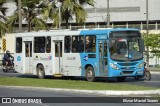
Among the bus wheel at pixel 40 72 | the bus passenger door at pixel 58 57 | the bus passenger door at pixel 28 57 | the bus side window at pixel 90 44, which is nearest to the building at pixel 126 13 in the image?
the bus passenger door at pixel 28 57

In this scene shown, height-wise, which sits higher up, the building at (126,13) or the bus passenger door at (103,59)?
the building at (126,13)

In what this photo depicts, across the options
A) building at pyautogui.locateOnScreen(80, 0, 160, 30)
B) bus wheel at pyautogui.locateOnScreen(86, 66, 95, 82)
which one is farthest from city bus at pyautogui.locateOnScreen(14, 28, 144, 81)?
building at pyautogui.locateOnScreen(80, 0, 160, 30)

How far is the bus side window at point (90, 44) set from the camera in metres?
29.6

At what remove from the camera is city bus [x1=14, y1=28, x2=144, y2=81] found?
2886 centimetres

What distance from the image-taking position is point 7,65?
4403 centimetres

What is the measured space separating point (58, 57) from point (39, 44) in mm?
2144

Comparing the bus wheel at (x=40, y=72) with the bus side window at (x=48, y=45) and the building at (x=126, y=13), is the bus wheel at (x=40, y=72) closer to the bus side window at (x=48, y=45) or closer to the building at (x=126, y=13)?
the bus side window at (x=48, y=45)

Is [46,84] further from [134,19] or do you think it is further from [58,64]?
[134,19]

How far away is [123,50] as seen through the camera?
28.9 metres

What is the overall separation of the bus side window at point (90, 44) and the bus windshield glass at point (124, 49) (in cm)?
115

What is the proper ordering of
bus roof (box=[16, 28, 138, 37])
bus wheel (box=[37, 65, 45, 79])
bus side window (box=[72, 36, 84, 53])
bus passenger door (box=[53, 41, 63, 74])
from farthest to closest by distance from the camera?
bus wheel (box=[37, 65, 45, 79]) → bus passenger door (box=[53, 41, 63, 74]) → bus side window (box=[72, 36, 84, 53]) → bus roof (box=[16, 28, 138, 37])

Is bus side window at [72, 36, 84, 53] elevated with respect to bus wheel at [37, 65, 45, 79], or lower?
elevated

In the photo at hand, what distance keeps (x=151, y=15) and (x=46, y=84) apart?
161 ft

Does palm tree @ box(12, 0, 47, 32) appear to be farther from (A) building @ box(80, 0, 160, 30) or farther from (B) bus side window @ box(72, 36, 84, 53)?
(A) building @ box(80, 0, 160, 30)
